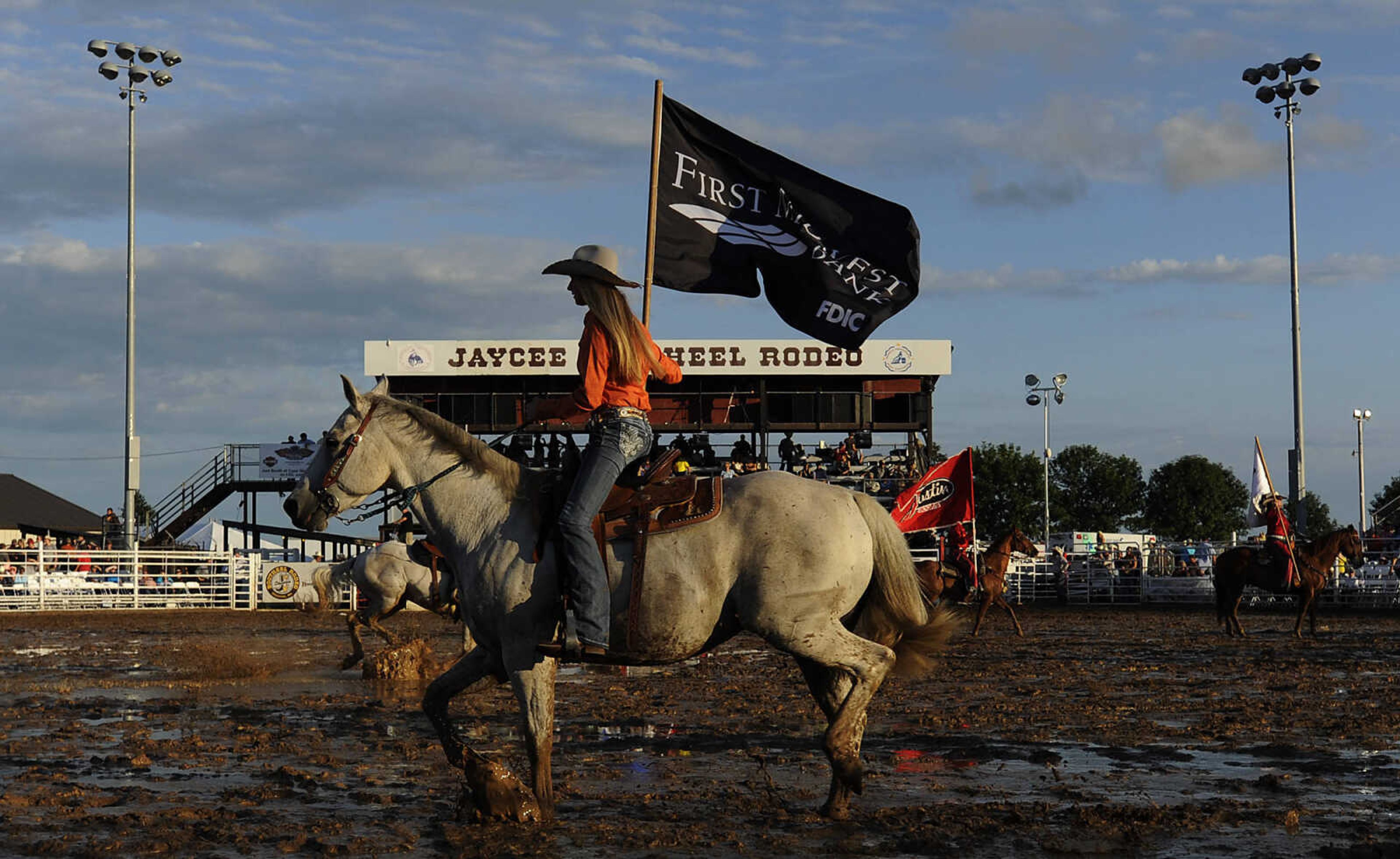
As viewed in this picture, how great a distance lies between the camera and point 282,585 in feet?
118

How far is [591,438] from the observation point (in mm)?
7078

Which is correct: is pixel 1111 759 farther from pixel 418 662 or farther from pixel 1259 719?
pixel 418 662

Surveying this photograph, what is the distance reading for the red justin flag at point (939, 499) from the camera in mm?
25391

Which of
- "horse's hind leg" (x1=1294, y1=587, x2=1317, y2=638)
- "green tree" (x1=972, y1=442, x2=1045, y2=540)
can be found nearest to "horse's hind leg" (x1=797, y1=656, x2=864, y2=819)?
"horse's hind leg" (x1=1294, y1=587, x2=1317, y2=638)

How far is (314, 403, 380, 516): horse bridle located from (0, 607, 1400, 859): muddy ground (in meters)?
1.56

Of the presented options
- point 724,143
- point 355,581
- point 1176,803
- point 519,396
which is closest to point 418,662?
point 355,581

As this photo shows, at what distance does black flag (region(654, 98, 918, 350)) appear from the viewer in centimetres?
1009

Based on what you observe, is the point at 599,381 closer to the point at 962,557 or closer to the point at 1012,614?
the point at 1012,614

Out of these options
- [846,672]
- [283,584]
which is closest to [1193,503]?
[283,584]

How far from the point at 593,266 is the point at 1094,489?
308 feet

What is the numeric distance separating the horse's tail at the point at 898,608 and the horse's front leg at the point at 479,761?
1988 mm

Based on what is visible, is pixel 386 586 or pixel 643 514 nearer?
pixel 643 514

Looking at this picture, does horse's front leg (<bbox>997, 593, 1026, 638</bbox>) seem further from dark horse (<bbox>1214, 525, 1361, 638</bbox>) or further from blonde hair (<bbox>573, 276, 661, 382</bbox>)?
blonde hair (<bbox>573, 276, 661, 382</bbox>)

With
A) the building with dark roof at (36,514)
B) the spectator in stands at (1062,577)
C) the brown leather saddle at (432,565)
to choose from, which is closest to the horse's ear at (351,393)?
the brown leather saddle at (432,565)
